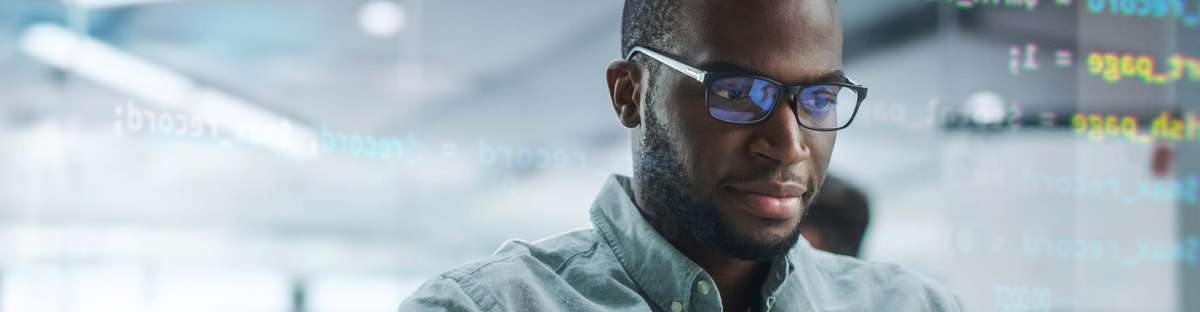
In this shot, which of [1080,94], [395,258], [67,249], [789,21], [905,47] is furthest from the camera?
[1080,94]

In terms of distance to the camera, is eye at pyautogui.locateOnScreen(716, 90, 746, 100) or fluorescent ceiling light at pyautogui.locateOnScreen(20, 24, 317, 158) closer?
eye at pyautogui.locateOnScreen(716, 90, 746, 100)

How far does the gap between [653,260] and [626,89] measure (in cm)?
17

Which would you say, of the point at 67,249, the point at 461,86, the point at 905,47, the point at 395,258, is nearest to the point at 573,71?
the point at 461,86

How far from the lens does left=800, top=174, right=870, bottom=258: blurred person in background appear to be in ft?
6.98

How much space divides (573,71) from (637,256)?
0.94 metres

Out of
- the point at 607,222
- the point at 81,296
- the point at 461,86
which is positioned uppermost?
the point at 461,86

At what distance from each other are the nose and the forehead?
0.04m

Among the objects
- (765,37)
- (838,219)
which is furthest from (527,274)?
(838,219)

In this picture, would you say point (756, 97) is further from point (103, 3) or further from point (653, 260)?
point (103, 3)

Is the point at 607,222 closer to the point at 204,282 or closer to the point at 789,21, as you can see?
the point at 789,21

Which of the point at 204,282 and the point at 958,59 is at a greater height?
the point at 958,59

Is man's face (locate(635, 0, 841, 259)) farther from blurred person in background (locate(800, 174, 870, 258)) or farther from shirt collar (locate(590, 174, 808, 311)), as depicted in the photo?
blurred person in background (locate(800, 174, 870, 258))

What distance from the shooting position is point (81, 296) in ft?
6.06

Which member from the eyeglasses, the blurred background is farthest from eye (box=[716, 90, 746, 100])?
the blurred background
